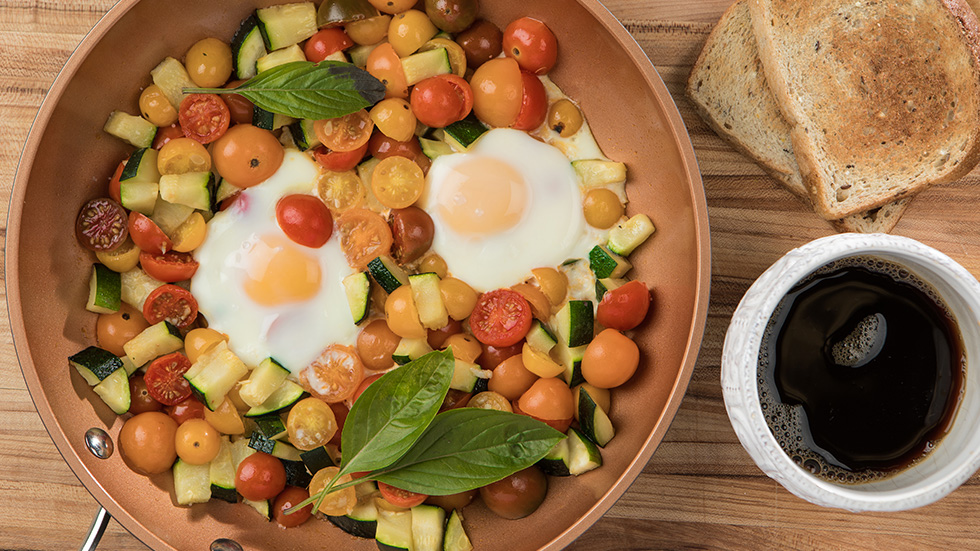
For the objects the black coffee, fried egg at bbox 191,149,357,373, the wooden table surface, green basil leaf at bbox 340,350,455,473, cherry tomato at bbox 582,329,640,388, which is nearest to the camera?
green basil leaf at bbox 340,350,455,473

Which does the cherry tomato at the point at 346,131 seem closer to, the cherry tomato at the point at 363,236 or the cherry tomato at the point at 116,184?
the cherry tomato at the point at 363,236

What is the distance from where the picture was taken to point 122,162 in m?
2.68

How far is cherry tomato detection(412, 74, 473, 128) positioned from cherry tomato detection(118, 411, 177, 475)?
59.5 inches

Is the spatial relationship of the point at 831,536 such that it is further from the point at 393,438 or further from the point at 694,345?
the point at 393,438

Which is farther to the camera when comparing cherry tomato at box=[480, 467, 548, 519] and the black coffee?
cherry tomato at box=[480, 467, 548, 519]

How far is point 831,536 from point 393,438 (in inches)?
72.8

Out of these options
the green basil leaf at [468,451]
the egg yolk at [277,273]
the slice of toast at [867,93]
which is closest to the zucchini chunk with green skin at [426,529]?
the green basil leaf at [468,451]

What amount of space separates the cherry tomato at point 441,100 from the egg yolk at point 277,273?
2.31 ft

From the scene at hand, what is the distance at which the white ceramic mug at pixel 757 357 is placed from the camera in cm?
201

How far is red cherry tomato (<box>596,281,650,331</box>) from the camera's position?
8.18 ft

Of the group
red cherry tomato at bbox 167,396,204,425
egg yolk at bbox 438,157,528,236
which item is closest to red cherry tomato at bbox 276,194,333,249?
egg yolk at bbox 438,157,528,236

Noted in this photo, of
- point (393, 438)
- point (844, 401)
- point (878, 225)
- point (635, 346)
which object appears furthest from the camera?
point (878, 225)

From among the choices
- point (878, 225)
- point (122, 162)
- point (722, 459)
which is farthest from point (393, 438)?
point (878, 225)

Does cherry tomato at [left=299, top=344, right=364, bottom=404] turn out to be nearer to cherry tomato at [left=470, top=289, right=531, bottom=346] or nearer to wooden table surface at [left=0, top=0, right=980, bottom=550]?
cherry tomato at [left=470, top=289, right=531, bottom=346]
